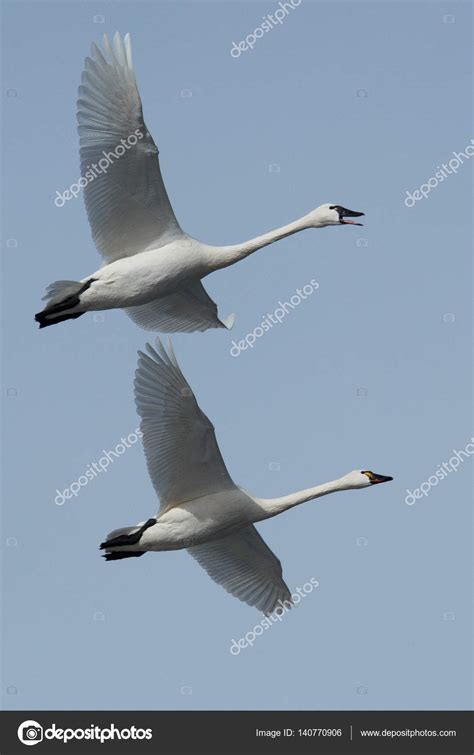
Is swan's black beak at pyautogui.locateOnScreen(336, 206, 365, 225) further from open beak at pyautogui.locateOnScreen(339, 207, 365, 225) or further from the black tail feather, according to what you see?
the black tail feather

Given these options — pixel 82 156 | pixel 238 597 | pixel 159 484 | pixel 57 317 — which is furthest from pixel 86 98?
pixel 238 597

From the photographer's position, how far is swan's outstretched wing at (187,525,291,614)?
38.3 m

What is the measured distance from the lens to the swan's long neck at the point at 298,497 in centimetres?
3681

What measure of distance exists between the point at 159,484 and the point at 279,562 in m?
2.84

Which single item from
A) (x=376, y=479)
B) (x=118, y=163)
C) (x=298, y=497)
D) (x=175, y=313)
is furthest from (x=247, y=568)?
(x=118, y=163)

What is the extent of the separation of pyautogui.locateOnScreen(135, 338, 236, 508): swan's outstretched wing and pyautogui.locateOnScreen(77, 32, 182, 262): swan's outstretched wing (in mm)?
1808

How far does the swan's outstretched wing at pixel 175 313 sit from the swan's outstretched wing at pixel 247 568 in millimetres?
3645

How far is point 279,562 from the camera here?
38531mm

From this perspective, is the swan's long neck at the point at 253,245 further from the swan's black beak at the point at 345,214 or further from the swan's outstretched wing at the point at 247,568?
the swan's outstretched wing at the point at 247,568

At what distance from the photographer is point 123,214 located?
37000 millimetres
